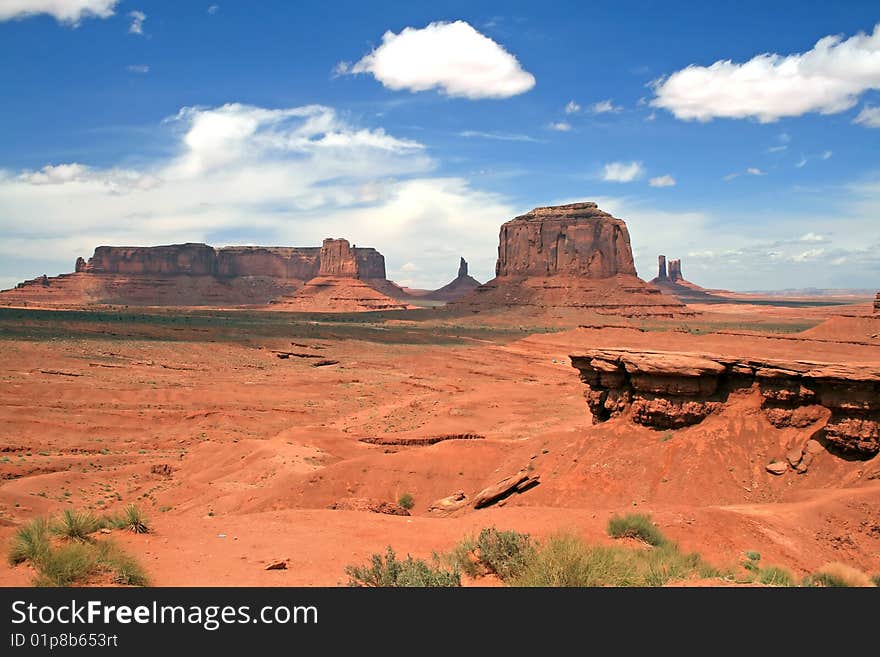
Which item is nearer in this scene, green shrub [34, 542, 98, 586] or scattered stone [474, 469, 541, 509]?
green shrub [34, 542, 98, 586]

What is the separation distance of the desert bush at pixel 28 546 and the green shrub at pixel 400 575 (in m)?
3.12

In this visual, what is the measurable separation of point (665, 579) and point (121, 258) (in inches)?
6629

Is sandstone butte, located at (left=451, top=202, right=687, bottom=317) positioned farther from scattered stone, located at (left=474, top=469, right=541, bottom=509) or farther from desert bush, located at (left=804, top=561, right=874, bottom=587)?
desert bush, located at (left=804, top=561, right=874, bottom=587)

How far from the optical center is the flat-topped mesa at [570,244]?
340ft

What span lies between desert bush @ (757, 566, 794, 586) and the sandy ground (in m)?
0.59

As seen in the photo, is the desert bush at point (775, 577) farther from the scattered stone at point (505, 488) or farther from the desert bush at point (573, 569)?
the scattered stone at point (505, 488)

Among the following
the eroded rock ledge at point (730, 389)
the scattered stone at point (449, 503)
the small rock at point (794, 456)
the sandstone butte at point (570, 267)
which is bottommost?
the scattered stone at point (449, 503)

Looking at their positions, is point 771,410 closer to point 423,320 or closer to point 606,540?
point 606,540

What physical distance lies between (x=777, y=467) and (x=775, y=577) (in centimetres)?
588

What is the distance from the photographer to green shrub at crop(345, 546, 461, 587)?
600 cm

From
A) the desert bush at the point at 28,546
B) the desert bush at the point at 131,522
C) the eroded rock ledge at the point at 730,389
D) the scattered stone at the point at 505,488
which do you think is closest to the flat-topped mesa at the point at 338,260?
the eroded rock ledge at the point at 730,389

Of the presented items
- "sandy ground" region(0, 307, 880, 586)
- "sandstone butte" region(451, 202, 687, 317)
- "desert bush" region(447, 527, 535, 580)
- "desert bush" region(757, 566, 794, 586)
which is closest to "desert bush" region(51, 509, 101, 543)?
"sandy ground" region(0, 307, 880, 586)

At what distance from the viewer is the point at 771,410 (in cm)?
1316
